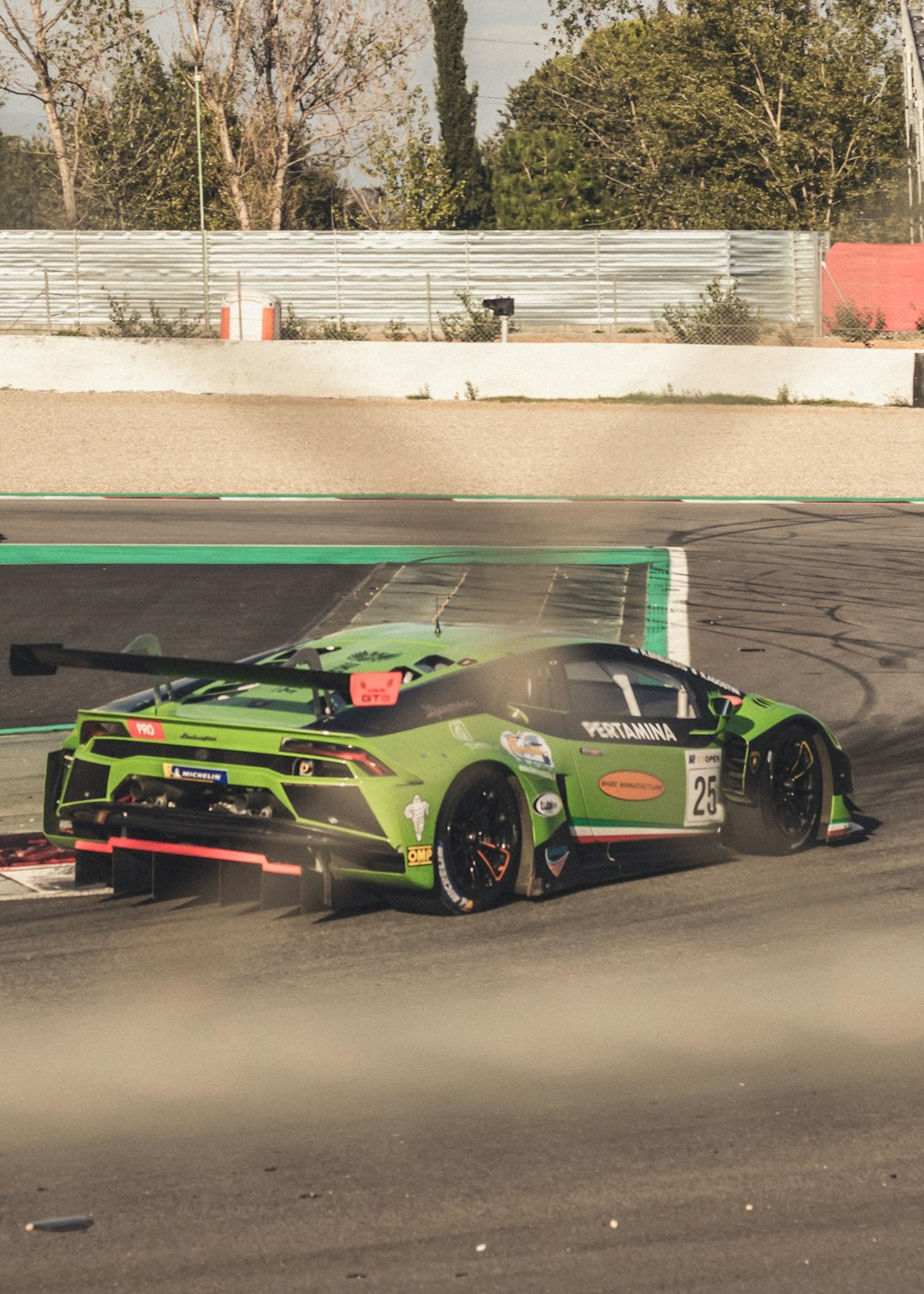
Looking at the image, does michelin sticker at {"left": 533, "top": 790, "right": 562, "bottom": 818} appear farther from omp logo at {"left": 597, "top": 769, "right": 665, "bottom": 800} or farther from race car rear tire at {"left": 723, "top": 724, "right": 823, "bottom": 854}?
race car rear tire at {"left": 723, "top": 724, "right": 823, "bottom": 854}

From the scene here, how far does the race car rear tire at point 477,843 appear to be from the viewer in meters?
7.59

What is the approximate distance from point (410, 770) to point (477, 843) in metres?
0.52

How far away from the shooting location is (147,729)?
7.81 m

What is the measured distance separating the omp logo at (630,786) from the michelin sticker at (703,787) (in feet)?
0.70

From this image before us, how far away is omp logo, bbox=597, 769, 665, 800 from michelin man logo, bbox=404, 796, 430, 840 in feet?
3.92

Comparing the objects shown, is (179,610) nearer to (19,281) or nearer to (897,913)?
(897,913)

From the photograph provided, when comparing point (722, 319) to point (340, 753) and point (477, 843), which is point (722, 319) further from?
point (340, 753)

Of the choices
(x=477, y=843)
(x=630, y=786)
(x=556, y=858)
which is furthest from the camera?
(x=630, y=786)

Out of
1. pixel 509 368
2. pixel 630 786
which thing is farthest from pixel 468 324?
pixel 630 786

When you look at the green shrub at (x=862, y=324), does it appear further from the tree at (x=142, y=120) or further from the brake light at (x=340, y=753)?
the tree at (x=142, y=120)

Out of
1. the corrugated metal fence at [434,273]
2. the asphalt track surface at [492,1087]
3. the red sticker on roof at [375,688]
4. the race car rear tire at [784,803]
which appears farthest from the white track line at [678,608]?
the corrugated metal fence at [434,273]

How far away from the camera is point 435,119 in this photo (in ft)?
15.2

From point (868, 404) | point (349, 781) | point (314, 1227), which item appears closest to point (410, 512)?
point (868, 404)

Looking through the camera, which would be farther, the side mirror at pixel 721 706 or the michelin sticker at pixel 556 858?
the side mirror at pixel 721 706
